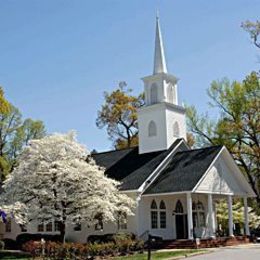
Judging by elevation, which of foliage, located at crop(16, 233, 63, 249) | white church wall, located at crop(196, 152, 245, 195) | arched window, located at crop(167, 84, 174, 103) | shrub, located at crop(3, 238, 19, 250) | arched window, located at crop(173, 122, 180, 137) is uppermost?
arched window, located at crop(167, 84, 174, 103)

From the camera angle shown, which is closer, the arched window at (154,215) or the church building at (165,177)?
the church building at (165,177)

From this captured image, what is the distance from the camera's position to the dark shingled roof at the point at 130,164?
3198cm

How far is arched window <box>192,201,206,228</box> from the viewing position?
33.8m

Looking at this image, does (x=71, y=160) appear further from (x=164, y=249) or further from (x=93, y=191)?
(x=164, y=249)

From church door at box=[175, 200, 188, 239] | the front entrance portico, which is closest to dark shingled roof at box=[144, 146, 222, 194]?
the front entrance portico

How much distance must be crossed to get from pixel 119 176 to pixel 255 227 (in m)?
15.2

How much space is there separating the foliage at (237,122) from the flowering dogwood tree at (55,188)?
58.0 feet

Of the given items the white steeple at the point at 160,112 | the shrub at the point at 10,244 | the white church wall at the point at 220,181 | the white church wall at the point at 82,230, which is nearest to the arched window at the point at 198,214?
the white church wall at the point at 220,181

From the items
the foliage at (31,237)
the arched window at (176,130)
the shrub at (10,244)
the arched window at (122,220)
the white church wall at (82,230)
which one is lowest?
the shrub at (10,244)

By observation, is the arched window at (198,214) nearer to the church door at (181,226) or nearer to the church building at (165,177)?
the church building at (165,177)

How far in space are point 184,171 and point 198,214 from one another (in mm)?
4344

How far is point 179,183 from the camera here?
30.0 meters

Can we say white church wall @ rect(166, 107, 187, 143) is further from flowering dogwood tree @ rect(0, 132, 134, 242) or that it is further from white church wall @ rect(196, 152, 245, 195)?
flowering dogwood tree @ rect(0, 132, 134, 242)

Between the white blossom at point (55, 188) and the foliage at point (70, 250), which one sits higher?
the white blossom at point (55, 188)
